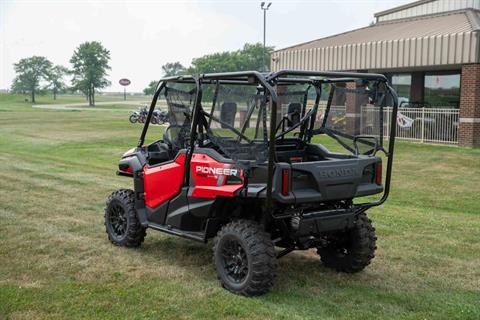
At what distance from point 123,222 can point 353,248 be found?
107 inches

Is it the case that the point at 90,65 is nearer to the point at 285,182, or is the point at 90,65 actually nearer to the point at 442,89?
the point at 442,89

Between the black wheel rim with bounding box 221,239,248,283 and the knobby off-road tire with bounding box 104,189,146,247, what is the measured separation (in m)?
1.61

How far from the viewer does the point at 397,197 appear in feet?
39.1

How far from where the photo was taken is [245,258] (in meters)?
5.65

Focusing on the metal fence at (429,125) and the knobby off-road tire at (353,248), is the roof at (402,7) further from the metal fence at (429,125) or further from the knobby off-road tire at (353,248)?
the knobby off-road tire at (353,248)

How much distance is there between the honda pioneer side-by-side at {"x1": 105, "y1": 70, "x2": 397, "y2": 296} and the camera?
5.48 m

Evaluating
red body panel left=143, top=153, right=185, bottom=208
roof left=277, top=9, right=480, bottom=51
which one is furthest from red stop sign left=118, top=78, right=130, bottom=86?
red body panel left=143, top=153, right=185, bottom=208

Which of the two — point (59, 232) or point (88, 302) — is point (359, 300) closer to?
point (88, 302)

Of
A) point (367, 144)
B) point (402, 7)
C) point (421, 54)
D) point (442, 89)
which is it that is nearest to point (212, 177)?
point (367, 144)

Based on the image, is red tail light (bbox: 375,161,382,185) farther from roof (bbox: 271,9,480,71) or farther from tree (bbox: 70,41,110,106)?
tree (bbox: 70,41,110,106)

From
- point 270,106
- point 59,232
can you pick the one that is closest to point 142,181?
point 59,232

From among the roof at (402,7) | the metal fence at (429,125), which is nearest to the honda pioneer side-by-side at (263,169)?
the metal fence at (429,125)

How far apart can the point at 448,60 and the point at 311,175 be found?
17043 millimetres

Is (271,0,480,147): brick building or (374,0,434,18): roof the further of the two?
(374,0,434,18): roof
